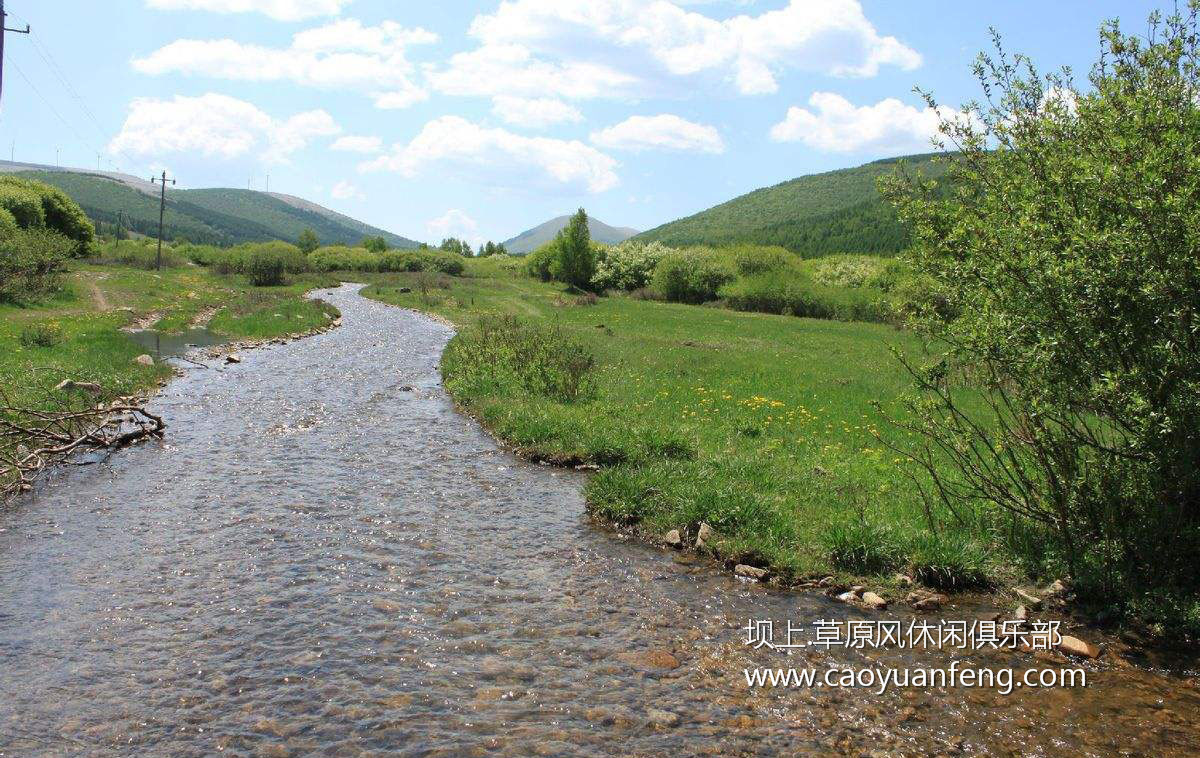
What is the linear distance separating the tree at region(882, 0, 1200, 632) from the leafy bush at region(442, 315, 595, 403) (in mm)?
11960

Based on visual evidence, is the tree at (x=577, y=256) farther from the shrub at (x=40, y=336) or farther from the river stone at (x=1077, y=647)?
the river stone at (x=1077, y=647)

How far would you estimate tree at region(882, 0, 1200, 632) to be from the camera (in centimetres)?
756

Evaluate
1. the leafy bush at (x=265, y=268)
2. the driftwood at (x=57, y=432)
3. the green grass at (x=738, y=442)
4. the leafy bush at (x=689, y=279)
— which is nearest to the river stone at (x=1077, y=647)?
the green grass at (x=738, y=442)

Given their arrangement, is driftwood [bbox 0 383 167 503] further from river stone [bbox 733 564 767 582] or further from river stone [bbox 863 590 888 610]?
river stone [bbox 863 590 888 610]

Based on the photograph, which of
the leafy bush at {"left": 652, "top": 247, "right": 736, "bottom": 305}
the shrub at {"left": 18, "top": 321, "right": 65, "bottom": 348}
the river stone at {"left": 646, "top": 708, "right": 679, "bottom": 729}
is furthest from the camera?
the leafy bush at {"left": 652, "top": 247, "right": 736, "bottom": 305}

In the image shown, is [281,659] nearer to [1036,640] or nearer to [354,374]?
[1036,640]

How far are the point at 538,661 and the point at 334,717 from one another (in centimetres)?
200

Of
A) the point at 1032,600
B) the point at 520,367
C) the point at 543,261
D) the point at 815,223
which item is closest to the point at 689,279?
the point at 543,261

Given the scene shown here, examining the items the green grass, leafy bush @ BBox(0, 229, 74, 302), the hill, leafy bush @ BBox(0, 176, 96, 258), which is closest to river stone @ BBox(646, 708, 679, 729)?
the green grass

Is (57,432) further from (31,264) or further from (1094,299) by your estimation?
(31,264)

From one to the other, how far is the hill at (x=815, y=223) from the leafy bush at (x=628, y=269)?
170ft

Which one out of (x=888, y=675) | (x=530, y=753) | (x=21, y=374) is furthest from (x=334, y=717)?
(x=21, y=374)

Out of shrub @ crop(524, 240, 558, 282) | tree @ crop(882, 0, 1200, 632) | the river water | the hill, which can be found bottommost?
the river water

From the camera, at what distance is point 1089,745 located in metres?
6.43
